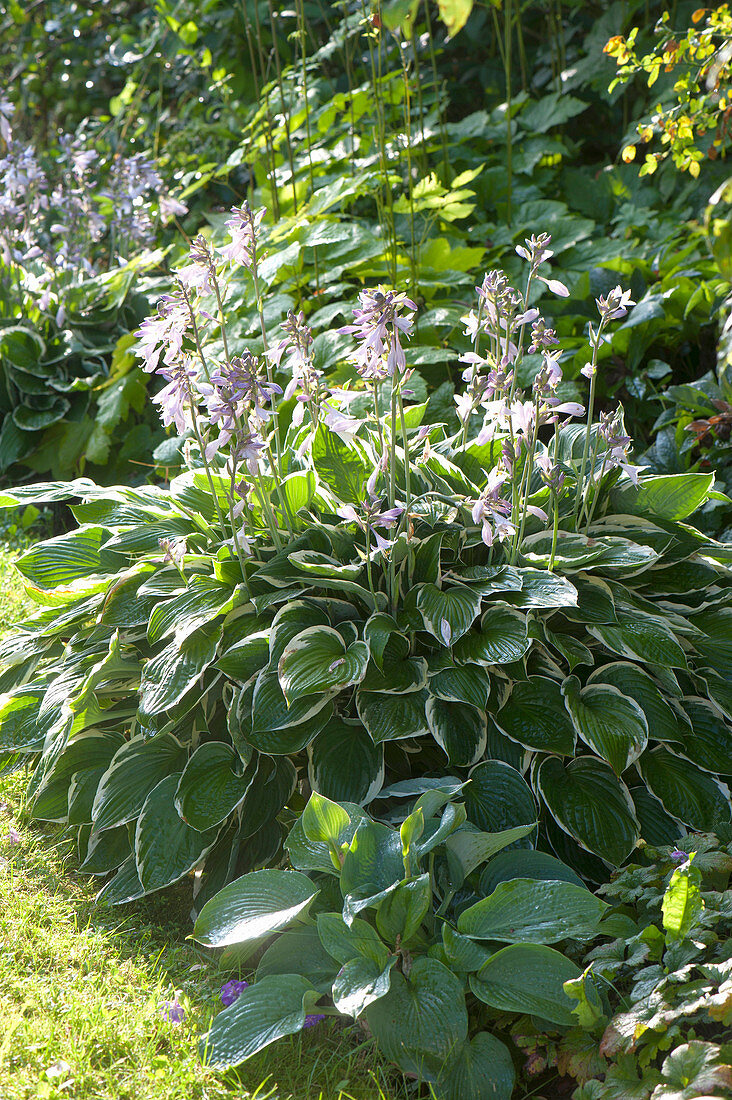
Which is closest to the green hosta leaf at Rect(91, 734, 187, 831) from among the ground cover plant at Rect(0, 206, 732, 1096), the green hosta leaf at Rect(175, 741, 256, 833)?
the ground cover plant at Rect(0, 206, 732, 1096)

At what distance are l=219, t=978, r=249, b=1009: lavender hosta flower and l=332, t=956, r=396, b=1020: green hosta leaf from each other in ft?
0.91

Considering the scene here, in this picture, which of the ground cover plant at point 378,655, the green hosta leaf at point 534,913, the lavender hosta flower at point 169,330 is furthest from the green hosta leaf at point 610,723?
the lavender hosta flower at point 169,330

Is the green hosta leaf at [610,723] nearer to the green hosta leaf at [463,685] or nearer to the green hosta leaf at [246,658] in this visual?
the green hosta leaf at [463,685]

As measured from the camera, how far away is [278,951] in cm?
183

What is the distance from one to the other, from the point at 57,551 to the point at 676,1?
3947mm

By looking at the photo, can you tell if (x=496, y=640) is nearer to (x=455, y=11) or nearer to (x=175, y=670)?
(x=175, y=670)

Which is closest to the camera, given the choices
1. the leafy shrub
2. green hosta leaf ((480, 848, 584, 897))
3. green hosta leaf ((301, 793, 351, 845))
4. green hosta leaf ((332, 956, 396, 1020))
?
the leafy shrub

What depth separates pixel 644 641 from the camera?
7.09 feet

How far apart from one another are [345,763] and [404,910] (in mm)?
470

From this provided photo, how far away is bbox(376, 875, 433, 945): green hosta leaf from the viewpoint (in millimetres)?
1678

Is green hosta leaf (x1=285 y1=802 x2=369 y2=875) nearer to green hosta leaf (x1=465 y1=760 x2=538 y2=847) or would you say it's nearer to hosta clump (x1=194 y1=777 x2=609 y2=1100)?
hosta clump (x1=194 y1=777 x2=609 y2=1100)

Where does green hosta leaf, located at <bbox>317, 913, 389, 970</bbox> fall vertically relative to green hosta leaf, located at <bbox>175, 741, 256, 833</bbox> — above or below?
below

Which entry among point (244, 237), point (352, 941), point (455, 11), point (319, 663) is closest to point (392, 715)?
point (319, 663)

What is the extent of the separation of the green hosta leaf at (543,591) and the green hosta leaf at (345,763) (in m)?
0.46
